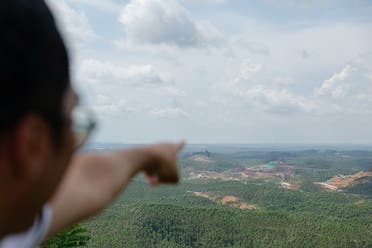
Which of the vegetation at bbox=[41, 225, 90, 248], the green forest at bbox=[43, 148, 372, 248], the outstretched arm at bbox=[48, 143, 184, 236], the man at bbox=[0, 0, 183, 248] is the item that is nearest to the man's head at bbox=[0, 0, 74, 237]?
the man at bbox=[0, 0, 183, 248]

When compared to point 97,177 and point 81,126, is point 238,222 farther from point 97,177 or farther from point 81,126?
point 81,126

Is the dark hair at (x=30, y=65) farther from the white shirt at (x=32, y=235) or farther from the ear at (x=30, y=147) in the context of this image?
the white shirt at (x=32, y=235)

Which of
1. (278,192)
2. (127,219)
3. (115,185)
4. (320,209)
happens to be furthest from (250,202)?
(115,185)

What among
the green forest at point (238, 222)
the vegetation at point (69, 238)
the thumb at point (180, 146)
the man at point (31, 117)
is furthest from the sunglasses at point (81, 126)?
the green forest at point (238, 222)

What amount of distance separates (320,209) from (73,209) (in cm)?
8764

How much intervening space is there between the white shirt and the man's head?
50 millimetres

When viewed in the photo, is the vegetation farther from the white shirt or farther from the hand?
the white shirt

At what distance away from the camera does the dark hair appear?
1.63ft

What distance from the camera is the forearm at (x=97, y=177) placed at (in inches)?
35.6

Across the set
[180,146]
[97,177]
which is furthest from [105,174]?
[180,146]

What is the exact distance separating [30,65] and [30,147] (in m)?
0.10

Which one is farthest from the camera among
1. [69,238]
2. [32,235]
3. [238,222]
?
[238,222]

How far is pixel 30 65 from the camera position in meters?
0.52

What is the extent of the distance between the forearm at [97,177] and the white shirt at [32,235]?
0.12 meters
